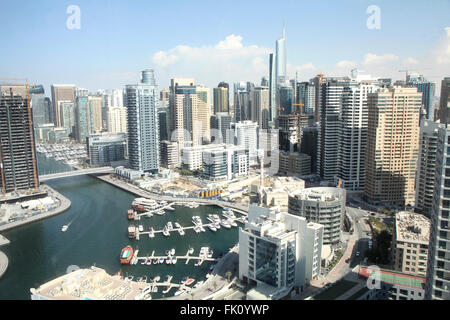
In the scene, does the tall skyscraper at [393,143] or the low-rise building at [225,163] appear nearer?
the tall skyscraper at [393,143]

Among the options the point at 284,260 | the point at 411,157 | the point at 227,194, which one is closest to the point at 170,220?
the point at 227,194

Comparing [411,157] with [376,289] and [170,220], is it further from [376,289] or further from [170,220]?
[170,220]

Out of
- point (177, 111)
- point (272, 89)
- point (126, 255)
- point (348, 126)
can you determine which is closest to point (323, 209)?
point (126, 255)

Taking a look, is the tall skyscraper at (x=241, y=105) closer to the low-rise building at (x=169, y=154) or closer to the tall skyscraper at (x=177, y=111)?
the tall skyscraper at (x=177, y=111)

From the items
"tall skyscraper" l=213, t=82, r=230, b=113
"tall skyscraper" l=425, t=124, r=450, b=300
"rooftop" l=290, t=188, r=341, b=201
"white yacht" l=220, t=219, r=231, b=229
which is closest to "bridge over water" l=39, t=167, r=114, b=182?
"white yacht" l=220, t=219, r=231, b=229

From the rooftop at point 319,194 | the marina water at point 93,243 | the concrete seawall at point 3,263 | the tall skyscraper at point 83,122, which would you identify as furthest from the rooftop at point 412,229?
the tall skyscraper at point 83,122
